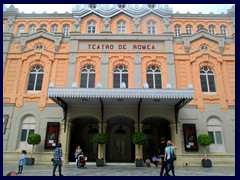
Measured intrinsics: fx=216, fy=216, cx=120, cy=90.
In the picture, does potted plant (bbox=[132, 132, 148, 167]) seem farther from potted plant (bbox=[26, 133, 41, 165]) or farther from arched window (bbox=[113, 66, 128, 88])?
potted plant (bbox=[26, 133, 41, 165])

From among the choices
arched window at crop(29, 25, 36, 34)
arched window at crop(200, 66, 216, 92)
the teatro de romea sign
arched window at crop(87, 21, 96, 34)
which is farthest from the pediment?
arched window at crop(200, 66, 216, 92)

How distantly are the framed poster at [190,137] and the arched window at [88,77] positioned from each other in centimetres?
790

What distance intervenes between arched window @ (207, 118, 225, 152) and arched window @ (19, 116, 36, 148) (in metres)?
13.2

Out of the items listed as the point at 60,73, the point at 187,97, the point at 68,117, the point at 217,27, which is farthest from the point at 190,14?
the point at 68,117

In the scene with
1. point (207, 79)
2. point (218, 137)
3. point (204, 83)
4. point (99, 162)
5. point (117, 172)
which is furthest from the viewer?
point (207, 79)

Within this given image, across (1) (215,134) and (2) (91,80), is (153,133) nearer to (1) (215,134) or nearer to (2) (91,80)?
(1) (215,134)

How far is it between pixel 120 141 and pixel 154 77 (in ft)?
20.5

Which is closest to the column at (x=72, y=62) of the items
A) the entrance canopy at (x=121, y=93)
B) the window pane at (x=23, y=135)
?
the entrance canopy at (x=121, y=93)

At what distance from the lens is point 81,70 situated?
59.1 feet

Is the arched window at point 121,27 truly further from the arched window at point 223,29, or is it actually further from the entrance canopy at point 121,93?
the arched window at point 223,29

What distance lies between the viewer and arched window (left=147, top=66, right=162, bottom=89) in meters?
17.5

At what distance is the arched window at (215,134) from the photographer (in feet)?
51.9

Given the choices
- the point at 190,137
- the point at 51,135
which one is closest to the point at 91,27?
the point at 51,135

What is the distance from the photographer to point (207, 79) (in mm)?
17703
